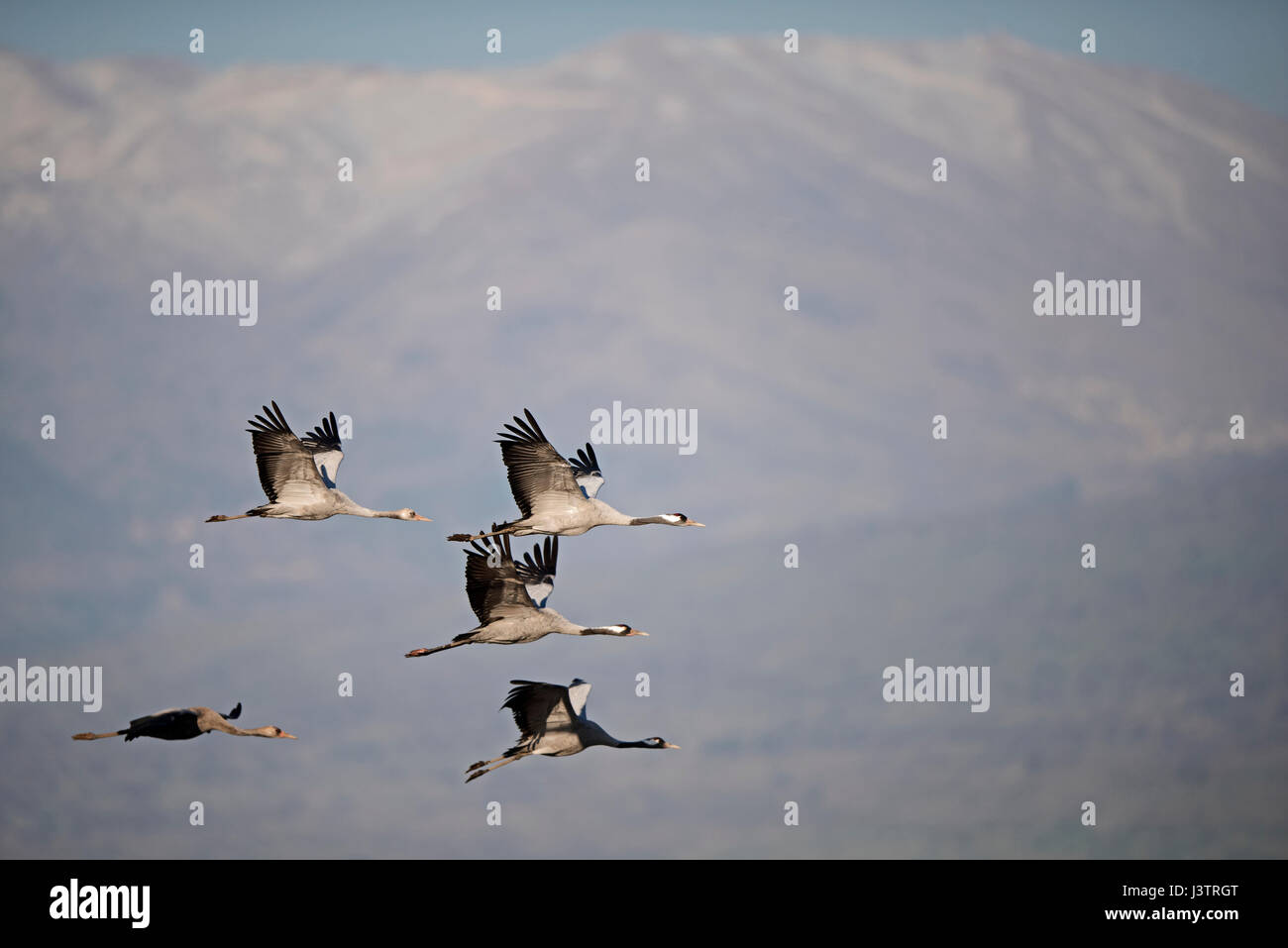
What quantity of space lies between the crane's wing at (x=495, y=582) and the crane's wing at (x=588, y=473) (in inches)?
75.7

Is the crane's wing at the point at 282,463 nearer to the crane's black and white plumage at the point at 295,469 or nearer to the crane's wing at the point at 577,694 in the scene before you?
the crane's black and white plumage at the point at 295,469

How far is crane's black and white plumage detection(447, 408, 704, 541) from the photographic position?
36656 mm

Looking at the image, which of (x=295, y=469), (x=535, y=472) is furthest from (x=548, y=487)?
(x=295, y=469)

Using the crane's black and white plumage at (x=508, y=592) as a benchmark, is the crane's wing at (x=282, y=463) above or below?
above

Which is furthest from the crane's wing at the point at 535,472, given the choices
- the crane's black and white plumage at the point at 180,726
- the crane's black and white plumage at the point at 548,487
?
the crane's black and white plumage at the point at 180,726

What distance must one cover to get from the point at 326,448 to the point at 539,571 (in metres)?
6.23

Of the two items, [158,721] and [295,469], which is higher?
[295,469]

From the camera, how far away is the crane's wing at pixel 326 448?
39562 millimetres

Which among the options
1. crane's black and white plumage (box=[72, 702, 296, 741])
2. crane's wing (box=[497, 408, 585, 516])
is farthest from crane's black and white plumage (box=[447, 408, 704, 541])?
crane's black and white plumage (box=[72, 702, 296, 741])

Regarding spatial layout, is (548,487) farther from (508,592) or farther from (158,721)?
(158,721)

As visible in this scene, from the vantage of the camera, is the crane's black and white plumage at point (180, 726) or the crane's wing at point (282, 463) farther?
the crane's wing at point (282, 463)

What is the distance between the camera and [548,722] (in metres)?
37.2
